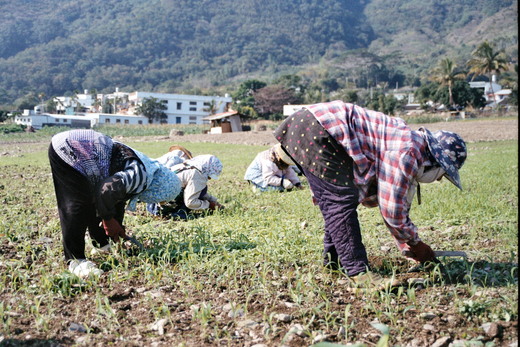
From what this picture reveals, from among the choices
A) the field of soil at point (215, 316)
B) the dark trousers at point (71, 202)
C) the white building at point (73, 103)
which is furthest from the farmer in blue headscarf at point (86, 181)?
the white building at point (73, 103)

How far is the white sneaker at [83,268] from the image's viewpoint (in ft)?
12.2

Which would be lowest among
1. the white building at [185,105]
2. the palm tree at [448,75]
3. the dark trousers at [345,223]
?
the dark trousers at [345,223]

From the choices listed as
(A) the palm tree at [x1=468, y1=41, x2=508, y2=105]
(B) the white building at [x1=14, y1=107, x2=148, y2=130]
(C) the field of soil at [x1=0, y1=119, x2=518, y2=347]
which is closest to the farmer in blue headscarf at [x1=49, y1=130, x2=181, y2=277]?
(C) the field of soil at [x1=0, y1=119, x2=518, y2=347]

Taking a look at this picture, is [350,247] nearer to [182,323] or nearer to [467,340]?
[467,340]

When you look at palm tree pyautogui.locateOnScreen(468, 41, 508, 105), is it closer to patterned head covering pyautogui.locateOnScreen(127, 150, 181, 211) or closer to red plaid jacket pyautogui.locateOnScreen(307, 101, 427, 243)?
patterned head covering pyautogui.locateOnScreen(127, 150, 181, 211)

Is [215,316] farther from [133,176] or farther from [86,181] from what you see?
[86,181]

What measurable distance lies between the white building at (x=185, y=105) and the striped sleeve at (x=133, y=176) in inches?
3186

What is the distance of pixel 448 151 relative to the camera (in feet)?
10.9

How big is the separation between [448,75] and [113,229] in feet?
210

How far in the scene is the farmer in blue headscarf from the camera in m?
3.67

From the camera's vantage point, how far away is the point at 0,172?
41.1 ft

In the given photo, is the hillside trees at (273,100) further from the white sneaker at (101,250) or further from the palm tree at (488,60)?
the white sneaker at (101,250)

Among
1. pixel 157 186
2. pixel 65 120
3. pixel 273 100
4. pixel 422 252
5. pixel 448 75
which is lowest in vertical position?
pixel 422 252

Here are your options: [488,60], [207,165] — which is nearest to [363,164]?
[207,165]
